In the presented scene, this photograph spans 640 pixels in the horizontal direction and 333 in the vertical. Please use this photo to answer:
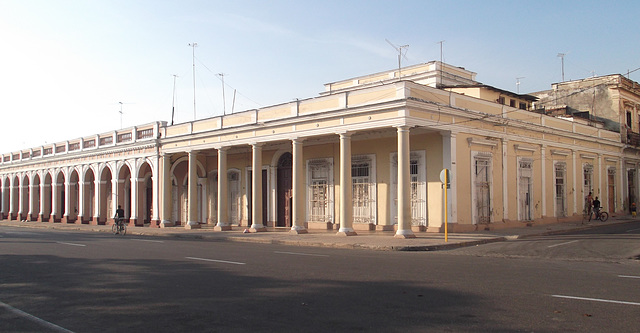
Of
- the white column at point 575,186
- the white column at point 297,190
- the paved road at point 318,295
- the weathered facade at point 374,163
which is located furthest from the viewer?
the white column at point 575,186

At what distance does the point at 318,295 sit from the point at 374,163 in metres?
16.4

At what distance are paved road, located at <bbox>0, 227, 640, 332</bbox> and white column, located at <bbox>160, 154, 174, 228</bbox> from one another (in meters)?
18.6

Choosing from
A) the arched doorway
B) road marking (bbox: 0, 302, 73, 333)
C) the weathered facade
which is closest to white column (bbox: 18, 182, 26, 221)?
the weathered facade

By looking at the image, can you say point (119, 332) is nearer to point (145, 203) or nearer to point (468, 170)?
point (468, 170)

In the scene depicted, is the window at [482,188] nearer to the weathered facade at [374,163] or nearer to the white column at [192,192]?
the weathered facade at [374,163]

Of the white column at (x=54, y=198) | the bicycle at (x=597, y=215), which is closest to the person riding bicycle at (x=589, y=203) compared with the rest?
the bicycle at (x=597, y=215)

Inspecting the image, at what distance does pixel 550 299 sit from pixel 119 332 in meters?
5.72

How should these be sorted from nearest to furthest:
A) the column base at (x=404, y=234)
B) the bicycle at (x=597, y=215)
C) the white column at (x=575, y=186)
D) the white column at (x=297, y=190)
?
1. the column base at (x=404, y=234)
2. the white column at (x=297, y=190)
3. the bicycle at (x=597, y=215)
4. the white column at (x=575, y=186)

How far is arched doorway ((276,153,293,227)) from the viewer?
2817 cm

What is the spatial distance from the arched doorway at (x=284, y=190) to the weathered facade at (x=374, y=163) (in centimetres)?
7

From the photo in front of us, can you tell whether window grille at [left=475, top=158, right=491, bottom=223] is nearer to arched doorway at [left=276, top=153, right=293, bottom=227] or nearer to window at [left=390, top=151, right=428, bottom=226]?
window at [left=390, top=151, right=428, bottom=226]

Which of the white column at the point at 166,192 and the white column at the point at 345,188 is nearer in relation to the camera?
the white column at the point at 345,188

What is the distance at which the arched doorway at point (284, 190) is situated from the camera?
92.4 feet

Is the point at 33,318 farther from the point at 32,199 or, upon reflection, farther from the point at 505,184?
the point at 32,199
